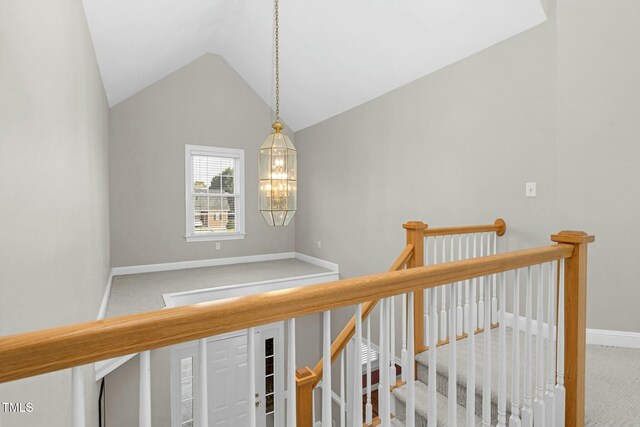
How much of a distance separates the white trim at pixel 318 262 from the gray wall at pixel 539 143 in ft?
4.08

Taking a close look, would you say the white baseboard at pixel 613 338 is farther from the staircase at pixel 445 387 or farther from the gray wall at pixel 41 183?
the gray wall at pixel 41 183

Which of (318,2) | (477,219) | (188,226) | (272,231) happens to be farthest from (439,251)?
(188,226)

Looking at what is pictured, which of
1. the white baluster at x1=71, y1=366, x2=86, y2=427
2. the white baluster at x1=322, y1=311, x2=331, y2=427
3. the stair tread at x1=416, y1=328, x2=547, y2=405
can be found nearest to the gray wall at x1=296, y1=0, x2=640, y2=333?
the stair tread at x1=416, y1=328, x2=547, y2=405

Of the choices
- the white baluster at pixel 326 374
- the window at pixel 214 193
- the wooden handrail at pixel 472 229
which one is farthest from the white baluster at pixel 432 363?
the window at pixel 214 193

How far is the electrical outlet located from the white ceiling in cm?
130

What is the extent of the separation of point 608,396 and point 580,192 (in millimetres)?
1381

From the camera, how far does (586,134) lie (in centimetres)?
248

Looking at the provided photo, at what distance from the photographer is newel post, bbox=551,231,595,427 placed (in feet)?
4.87

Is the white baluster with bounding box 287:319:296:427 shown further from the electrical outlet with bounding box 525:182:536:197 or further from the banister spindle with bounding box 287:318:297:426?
the electrical outlet with bounding box 525:182:536:197

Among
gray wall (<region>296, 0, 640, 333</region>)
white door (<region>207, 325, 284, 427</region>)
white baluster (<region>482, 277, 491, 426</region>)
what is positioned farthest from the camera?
white door (<region>207, 325, 284, 427</region>)

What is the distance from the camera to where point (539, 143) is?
8.96ft

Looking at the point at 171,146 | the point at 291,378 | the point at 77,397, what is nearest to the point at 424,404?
the point at 291,378

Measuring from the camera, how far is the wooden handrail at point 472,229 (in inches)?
102

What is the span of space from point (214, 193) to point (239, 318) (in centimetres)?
543
